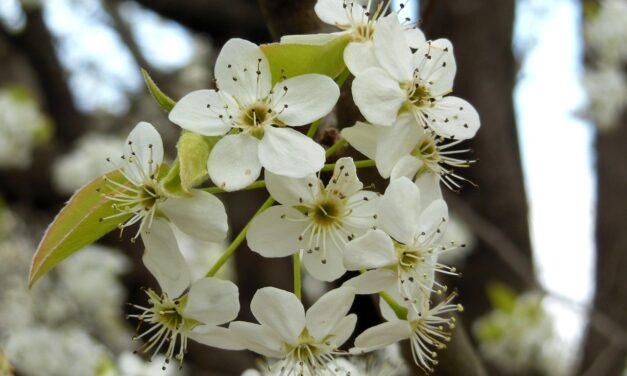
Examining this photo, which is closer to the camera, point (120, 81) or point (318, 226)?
point (318, 226)

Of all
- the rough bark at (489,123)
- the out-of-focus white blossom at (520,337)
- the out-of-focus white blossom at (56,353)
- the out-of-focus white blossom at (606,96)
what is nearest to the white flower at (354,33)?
the out-of-focus white blossom at (520,337)

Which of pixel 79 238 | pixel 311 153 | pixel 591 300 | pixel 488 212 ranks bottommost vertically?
pixel 591 300

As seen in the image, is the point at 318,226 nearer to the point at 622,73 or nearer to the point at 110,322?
the point at 110,322

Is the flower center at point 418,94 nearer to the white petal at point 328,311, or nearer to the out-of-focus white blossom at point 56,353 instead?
the white petal at point 328,311

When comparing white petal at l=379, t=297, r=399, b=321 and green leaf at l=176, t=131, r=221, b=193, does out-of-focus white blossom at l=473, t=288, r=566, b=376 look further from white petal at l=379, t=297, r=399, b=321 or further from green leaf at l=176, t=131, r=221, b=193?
green leaf at l=176, t=131, r=221, b=193

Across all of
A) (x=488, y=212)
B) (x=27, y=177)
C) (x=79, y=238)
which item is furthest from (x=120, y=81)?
(x=79, y=238)

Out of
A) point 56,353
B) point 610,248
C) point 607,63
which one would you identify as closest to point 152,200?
point 56,353
